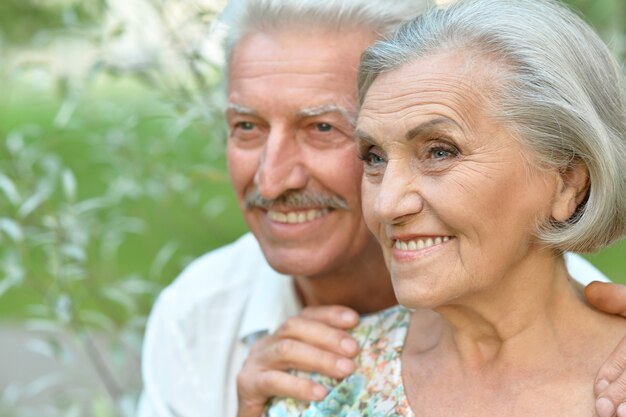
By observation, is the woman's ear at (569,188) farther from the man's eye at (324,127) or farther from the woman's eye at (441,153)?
the man's eye at (324,127)

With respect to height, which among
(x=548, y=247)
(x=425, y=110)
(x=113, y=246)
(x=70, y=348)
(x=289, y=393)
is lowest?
(x=70, y=348)

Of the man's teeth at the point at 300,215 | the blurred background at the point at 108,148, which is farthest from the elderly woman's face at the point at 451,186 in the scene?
the blurred background at the point at 108,148

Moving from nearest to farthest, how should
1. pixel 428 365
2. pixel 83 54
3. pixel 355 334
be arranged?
pixel 428 365, pixel 355 334, pixel 83 54

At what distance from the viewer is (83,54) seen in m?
4.95

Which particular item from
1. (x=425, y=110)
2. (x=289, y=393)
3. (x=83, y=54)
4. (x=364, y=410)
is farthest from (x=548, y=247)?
(x=83, y=54)

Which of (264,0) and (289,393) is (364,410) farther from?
(264,0)

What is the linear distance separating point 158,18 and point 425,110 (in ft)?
7.34

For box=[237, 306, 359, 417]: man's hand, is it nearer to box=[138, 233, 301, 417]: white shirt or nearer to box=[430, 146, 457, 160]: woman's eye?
box=[138, 233, 301, 417]: white shirt

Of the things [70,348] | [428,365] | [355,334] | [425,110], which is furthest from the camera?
[70,348]

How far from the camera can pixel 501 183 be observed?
7.62ft

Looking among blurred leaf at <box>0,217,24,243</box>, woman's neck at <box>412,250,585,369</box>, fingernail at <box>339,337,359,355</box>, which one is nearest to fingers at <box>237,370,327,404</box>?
fingernail at <box>339,337,359,355</box>

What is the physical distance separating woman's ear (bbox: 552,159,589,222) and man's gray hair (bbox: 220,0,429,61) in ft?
3.08

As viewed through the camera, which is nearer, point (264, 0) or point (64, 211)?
point (264, 0)

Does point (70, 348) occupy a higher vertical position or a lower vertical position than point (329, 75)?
lower
